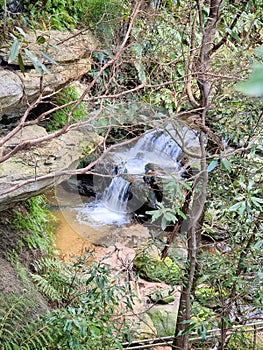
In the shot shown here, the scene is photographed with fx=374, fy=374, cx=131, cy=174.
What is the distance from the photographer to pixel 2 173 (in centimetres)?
251

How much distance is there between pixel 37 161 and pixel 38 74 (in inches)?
31.9

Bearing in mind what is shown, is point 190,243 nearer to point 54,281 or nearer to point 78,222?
point 54,281

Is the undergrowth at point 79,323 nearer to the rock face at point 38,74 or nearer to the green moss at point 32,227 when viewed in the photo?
the green moss at point 32,227

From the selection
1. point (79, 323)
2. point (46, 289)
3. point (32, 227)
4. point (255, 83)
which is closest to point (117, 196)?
point (32, 227)

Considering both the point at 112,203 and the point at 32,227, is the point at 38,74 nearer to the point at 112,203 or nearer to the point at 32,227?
the point at 32,227

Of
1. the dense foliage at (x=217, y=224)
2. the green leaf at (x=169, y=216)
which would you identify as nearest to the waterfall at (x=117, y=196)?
the dense foliage at (x=217, y=224)

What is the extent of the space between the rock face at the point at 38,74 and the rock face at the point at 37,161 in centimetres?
27

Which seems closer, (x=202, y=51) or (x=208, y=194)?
(x=202, y=51)

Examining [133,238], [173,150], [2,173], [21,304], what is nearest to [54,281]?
[21,304]

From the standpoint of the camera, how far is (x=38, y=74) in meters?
3.10

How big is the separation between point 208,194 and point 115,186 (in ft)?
11.9

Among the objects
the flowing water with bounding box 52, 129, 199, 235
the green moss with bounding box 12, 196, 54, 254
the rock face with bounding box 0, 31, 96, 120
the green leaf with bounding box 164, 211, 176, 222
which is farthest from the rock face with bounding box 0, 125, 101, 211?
the flowing water with bounding box 52, 129, 199, 235

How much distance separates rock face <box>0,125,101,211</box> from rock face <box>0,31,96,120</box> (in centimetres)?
27

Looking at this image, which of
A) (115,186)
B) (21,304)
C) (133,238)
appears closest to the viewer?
(21,304)
